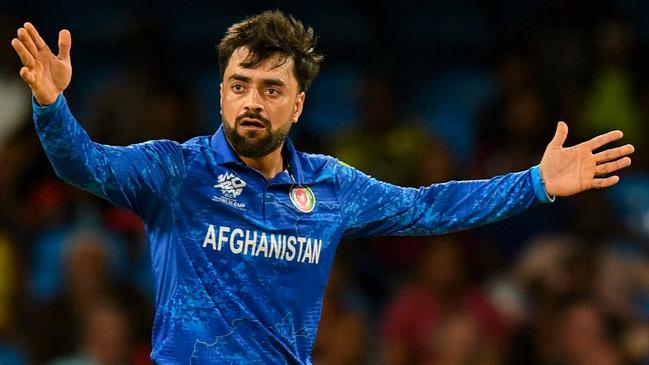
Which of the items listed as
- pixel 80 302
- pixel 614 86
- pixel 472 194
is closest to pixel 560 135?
pixel 472 194

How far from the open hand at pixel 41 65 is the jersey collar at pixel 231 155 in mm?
764

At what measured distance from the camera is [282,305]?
18.0 feet

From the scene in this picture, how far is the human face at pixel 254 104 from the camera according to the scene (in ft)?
18.2

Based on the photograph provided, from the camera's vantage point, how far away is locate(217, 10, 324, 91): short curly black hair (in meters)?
5.60

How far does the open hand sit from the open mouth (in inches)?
30.9

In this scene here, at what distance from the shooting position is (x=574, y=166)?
5.95 metres

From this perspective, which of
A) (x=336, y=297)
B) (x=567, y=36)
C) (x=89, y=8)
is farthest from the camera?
(x=89, y=8)

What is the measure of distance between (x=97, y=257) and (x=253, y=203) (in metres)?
4.42

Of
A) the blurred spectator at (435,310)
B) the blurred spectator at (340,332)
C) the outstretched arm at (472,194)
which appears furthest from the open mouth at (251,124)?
the blurred spectator at (435,310)

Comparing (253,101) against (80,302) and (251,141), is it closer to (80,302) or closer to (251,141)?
(251,141)

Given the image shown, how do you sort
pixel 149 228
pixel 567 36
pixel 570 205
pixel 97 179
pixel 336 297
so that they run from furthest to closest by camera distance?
pixel 567 36 → pixel 570 205 → pixel 336 297 → pixel 149 228 → pixel 97 179

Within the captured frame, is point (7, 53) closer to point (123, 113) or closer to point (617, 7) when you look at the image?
point (123, 113)

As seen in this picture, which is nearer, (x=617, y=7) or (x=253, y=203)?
(x=253, y=203)

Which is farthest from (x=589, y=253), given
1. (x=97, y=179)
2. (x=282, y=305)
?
(x=97, y=179)
